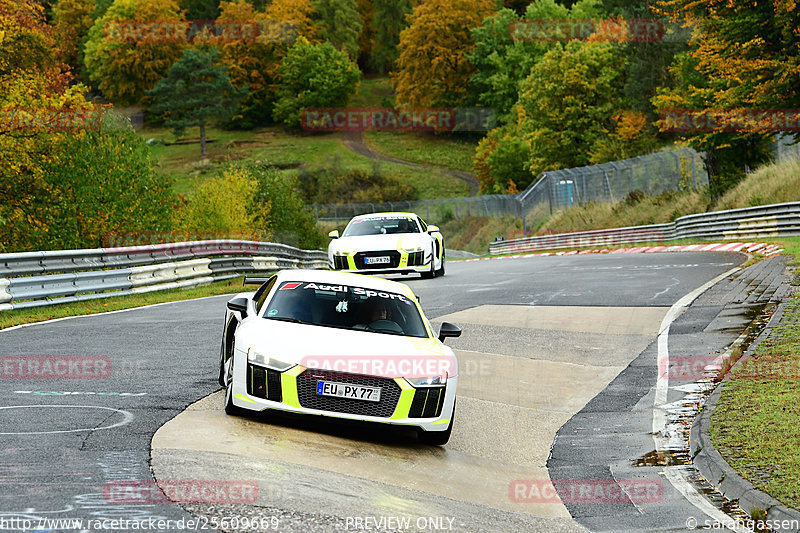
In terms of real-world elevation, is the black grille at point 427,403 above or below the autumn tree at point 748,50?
below

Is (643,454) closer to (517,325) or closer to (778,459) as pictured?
(778,459)

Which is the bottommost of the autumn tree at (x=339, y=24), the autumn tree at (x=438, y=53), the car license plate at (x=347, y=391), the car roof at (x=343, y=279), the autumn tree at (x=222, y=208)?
the autumn tree at (x=222, y=208)

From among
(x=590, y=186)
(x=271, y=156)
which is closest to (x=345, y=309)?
(x=590, y=186)

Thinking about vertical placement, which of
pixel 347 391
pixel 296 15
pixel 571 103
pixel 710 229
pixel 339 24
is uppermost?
pixel 296 15

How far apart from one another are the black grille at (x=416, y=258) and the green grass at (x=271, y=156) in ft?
250

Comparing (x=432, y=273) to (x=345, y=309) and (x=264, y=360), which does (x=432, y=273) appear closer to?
(x=345, y=309)

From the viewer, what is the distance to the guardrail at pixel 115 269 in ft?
57.0

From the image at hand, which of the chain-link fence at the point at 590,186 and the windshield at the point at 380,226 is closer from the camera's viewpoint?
the windshield at the point at 380,226

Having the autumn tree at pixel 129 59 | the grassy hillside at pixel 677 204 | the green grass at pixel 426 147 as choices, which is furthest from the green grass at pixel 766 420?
the autumn tree at pixel 129 59

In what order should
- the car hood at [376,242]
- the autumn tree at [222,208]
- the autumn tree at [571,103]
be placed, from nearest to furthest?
the car hood at [376,242] → the autumn tree at [222,208] → the autumn tree at [571,103]

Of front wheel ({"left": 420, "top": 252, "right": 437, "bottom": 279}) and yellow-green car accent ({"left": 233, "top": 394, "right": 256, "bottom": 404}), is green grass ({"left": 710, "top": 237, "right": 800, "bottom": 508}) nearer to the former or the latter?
yellow-green car accent ({"left": 233, "top": 394, "right": 256, "bottom": 404})

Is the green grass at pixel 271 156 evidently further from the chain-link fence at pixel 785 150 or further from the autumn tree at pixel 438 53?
the chain-link fence at pixel 785 150

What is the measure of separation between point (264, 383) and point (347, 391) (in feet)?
2.20

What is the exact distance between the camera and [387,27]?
15500 cm
